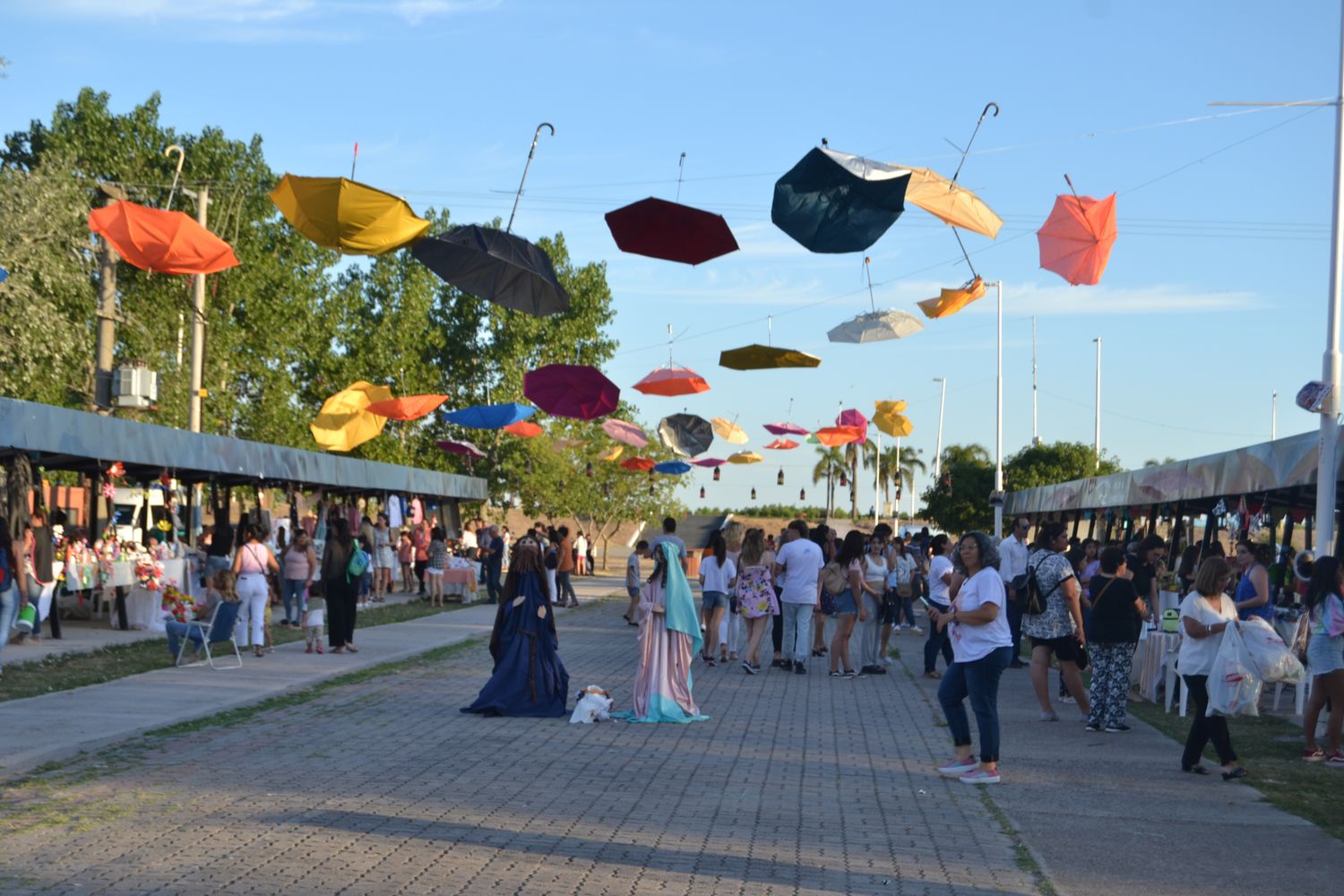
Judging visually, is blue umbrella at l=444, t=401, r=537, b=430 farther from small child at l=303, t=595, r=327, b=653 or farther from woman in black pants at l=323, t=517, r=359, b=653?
small child at l=303, t=595, r=327, b=653

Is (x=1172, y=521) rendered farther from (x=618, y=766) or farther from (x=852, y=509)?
(x=852, y=509)

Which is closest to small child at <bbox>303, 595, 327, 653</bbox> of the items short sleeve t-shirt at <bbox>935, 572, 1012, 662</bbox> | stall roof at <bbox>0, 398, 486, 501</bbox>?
stall roof at <bbox>0, 398, 486, 501</bbox>

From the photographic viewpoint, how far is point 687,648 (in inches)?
530

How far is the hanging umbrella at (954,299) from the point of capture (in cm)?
1714

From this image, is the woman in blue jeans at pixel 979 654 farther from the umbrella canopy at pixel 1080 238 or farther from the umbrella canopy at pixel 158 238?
the umbrella canopy at pixel 158 238

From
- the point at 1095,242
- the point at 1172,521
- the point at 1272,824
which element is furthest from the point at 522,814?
the point at 1172,521

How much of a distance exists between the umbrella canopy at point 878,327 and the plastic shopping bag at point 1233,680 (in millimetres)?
10118

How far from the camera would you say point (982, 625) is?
10219 mm

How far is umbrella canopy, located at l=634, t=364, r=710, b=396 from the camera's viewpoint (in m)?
25.6

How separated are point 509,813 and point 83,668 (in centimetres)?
973

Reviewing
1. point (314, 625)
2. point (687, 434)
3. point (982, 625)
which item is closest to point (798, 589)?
point (314, 625)

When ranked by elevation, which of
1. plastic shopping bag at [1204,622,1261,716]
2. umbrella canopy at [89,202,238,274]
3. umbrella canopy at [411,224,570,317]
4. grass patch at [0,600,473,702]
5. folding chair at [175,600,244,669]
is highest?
umbrella canopy at [89,202,238,274]

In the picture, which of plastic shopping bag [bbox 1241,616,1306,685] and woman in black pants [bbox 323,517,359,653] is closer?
plastic shopping bag [bbox 1241,616,1306,685]

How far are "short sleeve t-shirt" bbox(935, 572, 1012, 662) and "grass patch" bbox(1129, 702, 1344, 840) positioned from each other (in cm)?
207
